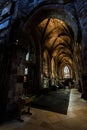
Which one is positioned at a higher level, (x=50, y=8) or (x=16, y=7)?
(x=16, y=7)

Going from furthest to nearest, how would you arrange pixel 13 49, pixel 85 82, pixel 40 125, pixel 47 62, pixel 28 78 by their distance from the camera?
1. pixel 47 62
2. pixel 28 78
3. pixel 85 82
4. pixel 13 49
5. pixel 40 125

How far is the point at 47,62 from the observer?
52.2 ft

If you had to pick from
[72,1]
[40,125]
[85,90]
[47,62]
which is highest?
[72,1]

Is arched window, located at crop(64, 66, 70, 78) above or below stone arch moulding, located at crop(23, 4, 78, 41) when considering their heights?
below

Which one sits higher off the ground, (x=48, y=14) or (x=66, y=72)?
(x=48, y=14)

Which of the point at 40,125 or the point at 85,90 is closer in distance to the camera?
the point at 40,125

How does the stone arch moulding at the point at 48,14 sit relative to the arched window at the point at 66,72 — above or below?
above

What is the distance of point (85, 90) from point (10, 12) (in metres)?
7.61

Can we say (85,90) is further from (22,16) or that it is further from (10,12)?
(10,12)

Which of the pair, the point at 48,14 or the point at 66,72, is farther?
the point at 66,72

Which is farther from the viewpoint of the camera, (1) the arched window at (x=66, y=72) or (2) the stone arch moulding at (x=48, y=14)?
(1) the arched window at (x=66, y=72)

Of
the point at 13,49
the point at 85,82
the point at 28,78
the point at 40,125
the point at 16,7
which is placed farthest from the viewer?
the point at 28,78

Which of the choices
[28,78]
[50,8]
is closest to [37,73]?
[28,78]

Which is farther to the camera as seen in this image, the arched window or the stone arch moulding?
the arched window
